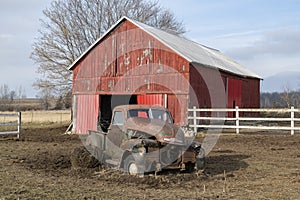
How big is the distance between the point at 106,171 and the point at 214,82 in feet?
48.3

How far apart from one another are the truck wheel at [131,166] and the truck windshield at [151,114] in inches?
51.6

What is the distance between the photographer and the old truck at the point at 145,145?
8.53m

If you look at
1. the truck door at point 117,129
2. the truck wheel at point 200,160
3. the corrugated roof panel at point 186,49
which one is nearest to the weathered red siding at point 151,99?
the corrugated roof panel at point 186,49

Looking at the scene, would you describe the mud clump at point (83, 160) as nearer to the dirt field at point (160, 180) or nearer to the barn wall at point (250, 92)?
the dirt field at point (160, 180)

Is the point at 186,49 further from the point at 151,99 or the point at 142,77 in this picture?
the point at 151,99

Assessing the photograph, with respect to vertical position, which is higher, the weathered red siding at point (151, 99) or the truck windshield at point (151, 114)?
the weathered red siding at point (151, 99)

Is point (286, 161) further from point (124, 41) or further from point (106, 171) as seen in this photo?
point (124, 41)

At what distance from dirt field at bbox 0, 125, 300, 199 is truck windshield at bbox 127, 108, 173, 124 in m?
1.56

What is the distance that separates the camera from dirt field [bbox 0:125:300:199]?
6.92 m

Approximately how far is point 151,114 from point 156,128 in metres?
1.02

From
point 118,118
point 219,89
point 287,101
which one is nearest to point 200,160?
point 118,118

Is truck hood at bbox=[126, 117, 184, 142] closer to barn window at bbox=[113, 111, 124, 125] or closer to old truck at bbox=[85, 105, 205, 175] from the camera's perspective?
old truck at bbox=[85, 105, 205, 175]

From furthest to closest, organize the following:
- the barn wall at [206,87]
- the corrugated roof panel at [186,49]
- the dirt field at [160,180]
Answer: the corrugated roof panel at [186,49]
the barn wall at [206,87]
the dirt field at [160,180]

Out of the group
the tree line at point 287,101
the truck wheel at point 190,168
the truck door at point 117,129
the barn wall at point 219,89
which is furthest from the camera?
the tree line at point 287,101
